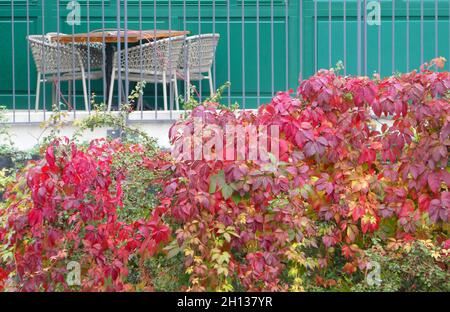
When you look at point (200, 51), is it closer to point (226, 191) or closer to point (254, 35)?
point (254, 35)

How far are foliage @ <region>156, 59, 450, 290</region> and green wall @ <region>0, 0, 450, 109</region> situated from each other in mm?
5061

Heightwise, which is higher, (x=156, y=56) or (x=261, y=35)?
(x=261, y=35)

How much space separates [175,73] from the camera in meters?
7.96

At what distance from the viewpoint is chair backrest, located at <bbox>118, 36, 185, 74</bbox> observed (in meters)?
8.13

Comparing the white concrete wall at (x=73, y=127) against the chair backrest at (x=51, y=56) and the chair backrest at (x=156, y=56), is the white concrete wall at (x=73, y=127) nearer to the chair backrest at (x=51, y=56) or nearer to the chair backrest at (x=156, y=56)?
the chair backrest at (x=156, y=56)

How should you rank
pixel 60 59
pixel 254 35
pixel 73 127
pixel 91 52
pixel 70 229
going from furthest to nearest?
pixel 254 35 < pixel 91 52 < pixel 60 59 < pixel 73 127 < pixel 70 229

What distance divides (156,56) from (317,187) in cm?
408

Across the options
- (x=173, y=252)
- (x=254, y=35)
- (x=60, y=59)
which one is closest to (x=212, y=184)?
(x=173, y=252)

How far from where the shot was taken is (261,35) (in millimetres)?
9758

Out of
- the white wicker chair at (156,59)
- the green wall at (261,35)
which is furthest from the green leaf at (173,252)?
the green wall at (261,35)

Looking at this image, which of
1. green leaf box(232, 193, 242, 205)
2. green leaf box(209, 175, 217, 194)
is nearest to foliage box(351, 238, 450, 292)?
green leaf box(232, 193, 242, 205)

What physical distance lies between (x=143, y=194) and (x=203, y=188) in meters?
0.56

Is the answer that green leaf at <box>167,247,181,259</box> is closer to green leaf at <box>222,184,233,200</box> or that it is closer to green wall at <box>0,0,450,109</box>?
green leaf at <box>222,184,233,200</box>
